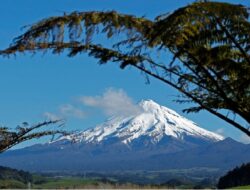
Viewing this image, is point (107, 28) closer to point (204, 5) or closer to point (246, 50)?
point (204, 5)

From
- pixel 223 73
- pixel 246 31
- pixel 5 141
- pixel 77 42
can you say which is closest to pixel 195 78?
pixel 223 73

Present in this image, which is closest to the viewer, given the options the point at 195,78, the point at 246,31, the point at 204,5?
the point at 204,5

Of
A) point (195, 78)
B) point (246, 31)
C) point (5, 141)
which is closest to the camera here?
point (246, 31)

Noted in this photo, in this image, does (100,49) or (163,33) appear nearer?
(163,33)

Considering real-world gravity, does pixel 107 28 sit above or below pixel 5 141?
above

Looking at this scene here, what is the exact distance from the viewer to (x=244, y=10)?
1109 cm

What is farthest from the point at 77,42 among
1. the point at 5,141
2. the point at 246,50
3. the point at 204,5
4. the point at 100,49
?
the point at 5,141

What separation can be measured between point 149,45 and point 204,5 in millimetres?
1205

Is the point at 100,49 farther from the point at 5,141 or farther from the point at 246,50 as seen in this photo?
the point at 5,141

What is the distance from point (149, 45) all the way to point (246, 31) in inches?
67.4

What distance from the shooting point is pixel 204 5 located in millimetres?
10938

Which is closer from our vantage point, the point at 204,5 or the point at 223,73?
the point at 204,5

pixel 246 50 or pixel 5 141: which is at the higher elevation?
pixel 246 50

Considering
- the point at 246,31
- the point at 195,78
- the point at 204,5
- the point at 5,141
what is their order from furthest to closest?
1. the point at 5,141
2. the point at 195,78
3. the point at 246,31
4. the point at 204,5
